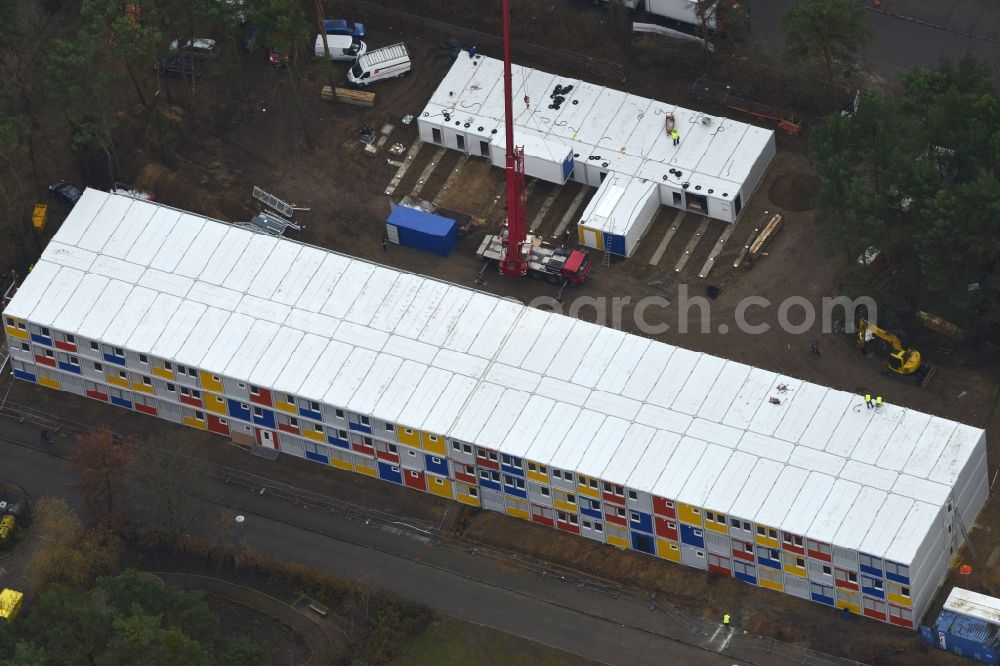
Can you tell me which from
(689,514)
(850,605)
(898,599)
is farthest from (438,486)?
(898,599)

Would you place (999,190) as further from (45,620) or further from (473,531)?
(45,620)

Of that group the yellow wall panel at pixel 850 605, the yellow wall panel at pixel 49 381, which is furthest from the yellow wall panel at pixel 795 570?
→ the yellow wall panel at pixel 49 381

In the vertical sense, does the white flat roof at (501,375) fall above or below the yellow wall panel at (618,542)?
above

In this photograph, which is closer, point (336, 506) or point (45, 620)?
point (45, 620)

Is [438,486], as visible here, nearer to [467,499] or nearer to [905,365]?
[467,499]

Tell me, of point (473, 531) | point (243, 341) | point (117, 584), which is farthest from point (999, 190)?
point (117, 584)

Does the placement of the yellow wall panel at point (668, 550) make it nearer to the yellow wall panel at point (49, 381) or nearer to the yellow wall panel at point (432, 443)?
the yellow wall panel at point (432, 443)

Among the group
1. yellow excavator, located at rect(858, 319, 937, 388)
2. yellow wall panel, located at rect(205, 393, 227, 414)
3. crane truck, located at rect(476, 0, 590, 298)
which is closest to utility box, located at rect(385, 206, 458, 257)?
crane truck, located at rect(476, 0, 590, 298)
